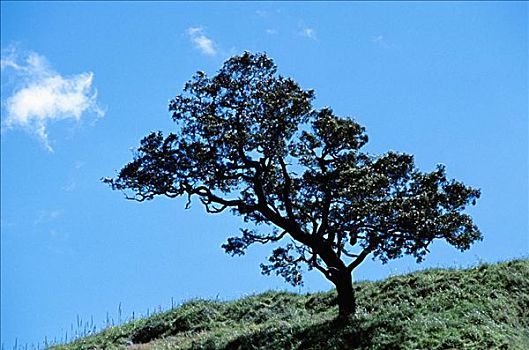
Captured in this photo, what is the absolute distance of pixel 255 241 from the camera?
981 inches

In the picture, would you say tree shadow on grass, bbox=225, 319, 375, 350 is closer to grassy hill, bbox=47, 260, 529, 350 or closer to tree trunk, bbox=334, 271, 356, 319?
grassy hill, bbox=47, 260, 529, 350

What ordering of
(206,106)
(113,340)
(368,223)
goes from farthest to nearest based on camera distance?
(113,340)
(206,106)
(368,223)

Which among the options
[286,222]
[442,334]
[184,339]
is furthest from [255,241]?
[442,334]

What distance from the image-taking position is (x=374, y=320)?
72.5 feet

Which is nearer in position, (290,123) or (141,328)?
(290,123)

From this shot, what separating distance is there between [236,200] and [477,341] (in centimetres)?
1042

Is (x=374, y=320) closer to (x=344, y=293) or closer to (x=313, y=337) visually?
(x=313, y=337)

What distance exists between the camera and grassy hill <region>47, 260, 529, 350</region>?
20094mm

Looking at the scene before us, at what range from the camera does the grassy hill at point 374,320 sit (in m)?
20.1

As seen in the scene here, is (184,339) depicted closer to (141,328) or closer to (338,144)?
(141,328)

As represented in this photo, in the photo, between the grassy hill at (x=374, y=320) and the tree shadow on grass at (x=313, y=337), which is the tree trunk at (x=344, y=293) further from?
the tree shadow on grass at (x=313, y=337)

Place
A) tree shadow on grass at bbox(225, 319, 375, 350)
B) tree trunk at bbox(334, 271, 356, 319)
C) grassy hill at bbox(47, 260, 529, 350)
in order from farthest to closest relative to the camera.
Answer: tree trunk at bbox(334, 271, 356, 319), tree shadow on grass at bbox(225, 319, 375, 350), grassy hill at bbox(47, 260, 529, 350)

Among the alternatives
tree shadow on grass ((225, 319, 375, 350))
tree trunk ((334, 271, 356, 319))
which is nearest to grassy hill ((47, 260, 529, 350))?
tree shadow on grass ((225, 319, 375, 350))

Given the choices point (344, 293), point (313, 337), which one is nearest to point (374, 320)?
point (313, 337)
